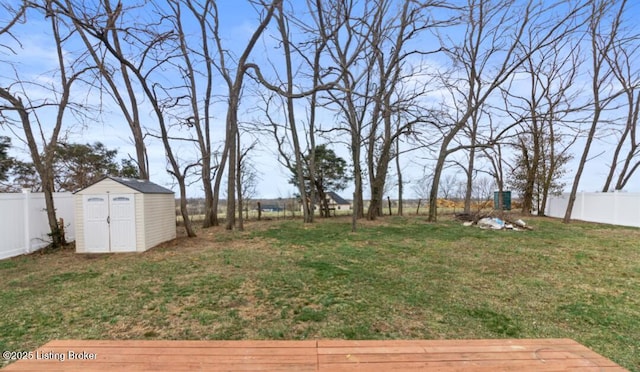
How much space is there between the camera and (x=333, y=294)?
4047mm

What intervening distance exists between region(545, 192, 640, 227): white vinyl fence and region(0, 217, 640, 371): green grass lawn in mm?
6078

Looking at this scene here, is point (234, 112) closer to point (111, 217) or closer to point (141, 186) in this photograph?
point (141, 186)

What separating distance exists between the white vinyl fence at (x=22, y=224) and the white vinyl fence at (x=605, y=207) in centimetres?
1792

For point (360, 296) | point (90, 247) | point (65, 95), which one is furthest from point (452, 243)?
point (65, 95)

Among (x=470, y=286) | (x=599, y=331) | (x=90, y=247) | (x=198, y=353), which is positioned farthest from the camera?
(x=90, y=247)

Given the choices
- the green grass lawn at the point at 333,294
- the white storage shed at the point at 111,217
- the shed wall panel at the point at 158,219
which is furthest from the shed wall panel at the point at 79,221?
the shed wall panel at the point at 158,219

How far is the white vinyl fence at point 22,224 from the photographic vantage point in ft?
22.4

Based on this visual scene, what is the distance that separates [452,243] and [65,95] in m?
9.96

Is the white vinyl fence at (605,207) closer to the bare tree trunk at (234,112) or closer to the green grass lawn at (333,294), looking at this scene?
the green grass lawn at (333,294)

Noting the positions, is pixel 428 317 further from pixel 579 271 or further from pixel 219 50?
pixel 219 50

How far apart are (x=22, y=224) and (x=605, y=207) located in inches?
733

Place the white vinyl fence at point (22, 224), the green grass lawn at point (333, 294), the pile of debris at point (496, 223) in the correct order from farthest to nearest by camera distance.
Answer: the pile of debris at point (496, 223) < the white vinyl fence at point (22, 224) < the green grass lawn at point (333, 294)

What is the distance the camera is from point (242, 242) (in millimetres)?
8195

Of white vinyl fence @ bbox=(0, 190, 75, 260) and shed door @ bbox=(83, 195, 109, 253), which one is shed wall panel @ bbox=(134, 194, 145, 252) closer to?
shed door @ bbox=(83, 195, 109, 253)
